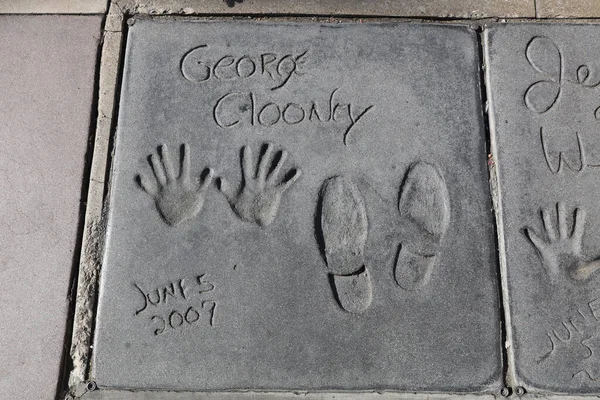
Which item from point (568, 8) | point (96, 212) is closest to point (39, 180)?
point (96, 212)

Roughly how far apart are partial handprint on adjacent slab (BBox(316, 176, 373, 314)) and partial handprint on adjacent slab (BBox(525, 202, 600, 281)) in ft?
1.66

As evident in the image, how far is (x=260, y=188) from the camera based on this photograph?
5.65 ft

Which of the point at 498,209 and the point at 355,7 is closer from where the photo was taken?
the point at 498,209

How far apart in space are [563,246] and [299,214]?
31.2 inches

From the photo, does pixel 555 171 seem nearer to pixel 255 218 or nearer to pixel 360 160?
pixel 360 160

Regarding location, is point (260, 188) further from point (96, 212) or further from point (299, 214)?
point (96, 212)

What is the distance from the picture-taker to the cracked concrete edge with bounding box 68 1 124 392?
1.64 meters

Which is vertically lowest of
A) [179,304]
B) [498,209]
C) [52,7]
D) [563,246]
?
[179,304]

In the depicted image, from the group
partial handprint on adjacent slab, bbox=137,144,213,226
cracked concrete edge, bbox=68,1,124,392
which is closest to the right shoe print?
partial handprint on adjacent slab, bbox=137,144,213,226

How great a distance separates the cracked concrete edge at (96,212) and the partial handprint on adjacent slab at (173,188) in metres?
0.15

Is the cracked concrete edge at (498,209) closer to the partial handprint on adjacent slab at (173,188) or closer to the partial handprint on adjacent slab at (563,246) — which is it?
the partial handprint on adjacent slab at (563,246)
